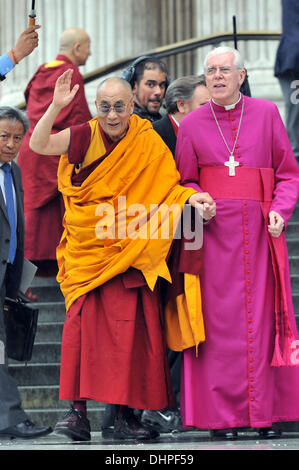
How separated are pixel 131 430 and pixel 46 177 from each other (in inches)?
121

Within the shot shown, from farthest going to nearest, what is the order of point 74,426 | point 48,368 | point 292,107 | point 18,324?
point 292,107
point 48,368
point 18,324
point 74,426

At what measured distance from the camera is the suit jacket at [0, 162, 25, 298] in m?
6.32

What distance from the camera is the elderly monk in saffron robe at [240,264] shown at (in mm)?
5836

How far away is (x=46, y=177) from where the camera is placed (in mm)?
8484

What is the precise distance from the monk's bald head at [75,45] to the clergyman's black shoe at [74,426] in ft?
12.2

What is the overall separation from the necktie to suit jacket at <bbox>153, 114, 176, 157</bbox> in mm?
913

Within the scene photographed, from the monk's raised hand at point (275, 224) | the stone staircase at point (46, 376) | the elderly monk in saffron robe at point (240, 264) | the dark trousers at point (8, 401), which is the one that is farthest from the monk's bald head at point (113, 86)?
the stone staircase at point (46, 376)

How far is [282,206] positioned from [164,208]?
626 millimetres

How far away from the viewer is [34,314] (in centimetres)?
643

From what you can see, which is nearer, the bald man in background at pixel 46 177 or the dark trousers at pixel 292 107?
the bald man in background at pixel 46 177

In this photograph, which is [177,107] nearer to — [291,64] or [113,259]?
[113,259]

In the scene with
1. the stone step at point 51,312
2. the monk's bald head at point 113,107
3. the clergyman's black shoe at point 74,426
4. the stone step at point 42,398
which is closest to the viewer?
the clergyman's black shoe at point 74,426

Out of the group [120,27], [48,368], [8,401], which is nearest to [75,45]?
[48,368]

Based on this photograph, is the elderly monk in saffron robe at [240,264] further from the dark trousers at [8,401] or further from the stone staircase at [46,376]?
the stone staircase at [46,376]
